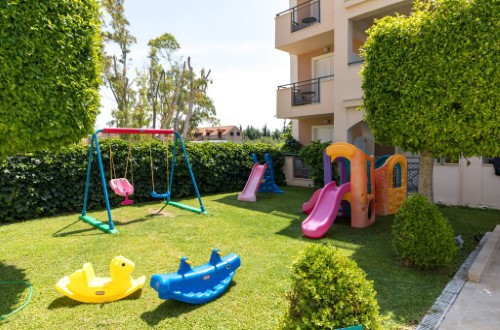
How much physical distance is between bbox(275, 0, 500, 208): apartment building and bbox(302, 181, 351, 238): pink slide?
15.4 feet

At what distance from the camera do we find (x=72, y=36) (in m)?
4.57

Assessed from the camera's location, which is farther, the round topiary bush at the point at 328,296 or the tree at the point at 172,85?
the tree at the point at 172,85

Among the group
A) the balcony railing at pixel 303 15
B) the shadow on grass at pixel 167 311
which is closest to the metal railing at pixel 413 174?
the balcony railing at pixel 303 15

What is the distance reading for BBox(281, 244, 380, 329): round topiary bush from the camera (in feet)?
7.18

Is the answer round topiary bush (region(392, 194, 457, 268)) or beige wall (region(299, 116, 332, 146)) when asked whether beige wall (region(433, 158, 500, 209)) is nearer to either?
beige wall (region(299, 116, 332, 146))

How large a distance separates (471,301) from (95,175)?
1003cm

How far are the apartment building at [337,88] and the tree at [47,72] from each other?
29.1ft

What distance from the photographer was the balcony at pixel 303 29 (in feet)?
42.9

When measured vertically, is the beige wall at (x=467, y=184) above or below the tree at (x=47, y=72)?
below

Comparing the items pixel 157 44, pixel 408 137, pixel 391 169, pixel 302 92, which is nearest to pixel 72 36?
pixel 408 137

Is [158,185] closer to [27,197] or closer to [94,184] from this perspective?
[94,184]

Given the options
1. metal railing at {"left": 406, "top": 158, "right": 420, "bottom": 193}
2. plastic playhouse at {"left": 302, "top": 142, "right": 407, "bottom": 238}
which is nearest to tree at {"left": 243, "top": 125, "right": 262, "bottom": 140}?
metal railing at {"left": 406, "top": 158, "right": 420, "bottom": 193}

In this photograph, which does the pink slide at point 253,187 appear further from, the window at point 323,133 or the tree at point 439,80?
the tree at point 439,80

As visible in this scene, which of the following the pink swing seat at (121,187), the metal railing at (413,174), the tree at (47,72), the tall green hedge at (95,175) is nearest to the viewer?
the tree at (47,72)
